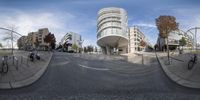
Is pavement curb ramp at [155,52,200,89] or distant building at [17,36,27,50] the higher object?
distant building at [17,36,27,50]

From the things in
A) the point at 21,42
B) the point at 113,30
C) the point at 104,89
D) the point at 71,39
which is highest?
the point at 113,30

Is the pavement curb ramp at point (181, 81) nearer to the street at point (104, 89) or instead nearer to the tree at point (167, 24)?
the street at point (104, 89)

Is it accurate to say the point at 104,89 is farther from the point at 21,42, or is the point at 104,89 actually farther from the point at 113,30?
the point at 113,30

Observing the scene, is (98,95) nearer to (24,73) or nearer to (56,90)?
(56,90)

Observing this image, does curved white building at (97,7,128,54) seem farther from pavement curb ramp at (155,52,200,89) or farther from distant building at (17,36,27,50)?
pavement curb ramp at (155,52,200,89)

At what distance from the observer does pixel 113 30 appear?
56344 millimetres

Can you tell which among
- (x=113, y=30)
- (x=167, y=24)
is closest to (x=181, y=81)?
(x=167, y=24)

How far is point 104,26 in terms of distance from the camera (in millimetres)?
59875

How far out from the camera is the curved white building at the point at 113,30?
56612mm

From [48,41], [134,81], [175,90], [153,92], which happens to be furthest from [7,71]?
[48,41]

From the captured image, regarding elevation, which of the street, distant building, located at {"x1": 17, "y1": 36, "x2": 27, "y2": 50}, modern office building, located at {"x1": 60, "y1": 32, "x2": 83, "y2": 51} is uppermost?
modern office building, located at {"x1": 60, "y1": 32, "x2": 83, "y2": 51}

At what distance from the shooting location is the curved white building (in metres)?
56.6

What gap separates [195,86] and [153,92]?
2.36 m

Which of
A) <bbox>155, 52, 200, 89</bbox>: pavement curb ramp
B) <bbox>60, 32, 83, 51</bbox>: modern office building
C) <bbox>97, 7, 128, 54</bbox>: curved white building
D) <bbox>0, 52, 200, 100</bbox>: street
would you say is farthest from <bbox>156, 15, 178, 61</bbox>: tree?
<bbox>60, 32, 83, 51</bbox>: modern office building
